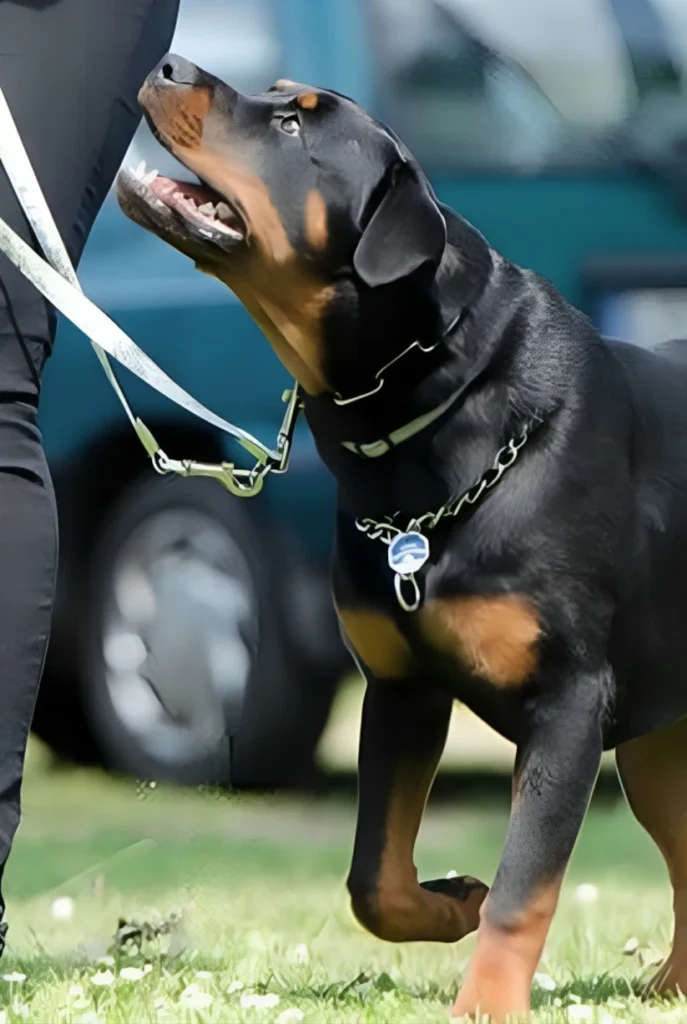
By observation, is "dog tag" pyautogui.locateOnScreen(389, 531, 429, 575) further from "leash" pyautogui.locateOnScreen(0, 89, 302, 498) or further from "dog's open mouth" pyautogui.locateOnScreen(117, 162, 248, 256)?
"dog's open mouth" pyautogui.locateOnScreen(117, 162, 248, 256)

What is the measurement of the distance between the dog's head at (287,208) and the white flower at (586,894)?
1.37 m

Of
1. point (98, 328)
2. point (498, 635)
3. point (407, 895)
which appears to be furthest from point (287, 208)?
point (407, 895)

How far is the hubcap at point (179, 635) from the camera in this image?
4750 mm

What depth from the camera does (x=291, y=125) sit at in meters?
3.21

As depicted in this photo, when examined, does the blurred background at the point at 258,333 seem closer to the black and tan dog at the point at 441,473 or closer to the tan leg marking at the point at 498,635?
the black and tan dog at the point at 441,473

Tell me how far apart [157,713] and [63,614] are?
32 cm

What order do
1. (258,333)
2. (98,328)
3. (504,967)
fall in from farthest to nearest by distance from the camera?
(258,333)
(98,328)
(504,967)

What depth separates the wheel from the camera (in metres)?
4.74

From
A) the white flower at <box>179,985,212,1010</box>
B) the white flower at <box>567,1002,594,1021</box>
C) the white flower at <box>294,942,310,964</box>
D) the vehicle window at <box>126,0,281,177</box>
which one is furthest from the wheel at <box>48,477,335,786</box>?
the white flower at <box>567,1002,594,1021</box>

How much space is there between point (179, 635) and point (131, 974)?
1496 millimetres

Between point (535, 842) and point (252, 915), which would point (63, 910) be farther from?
point (535, 842)

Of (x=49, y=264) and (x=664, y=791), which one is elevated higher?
(x=49, y=264)

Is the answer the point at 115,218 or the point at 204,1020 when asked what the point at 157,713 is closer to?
the point at 115,218

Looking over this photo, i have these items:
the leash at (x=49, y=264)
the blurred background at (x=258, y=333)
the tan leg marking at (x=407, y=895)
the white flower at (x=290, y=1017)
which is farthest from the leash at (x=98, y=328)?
the blurred background at (x=258, y=333)
